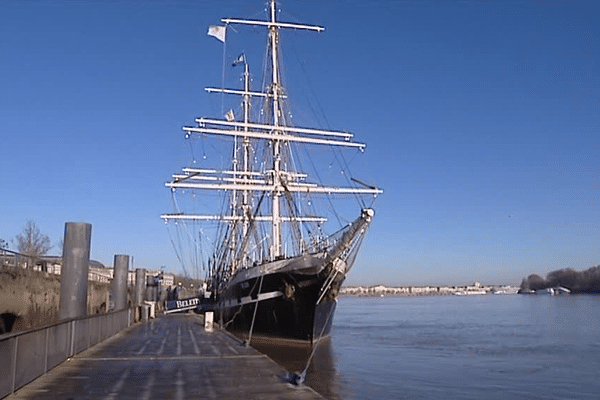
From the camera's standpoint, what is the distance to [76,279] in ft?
46.3

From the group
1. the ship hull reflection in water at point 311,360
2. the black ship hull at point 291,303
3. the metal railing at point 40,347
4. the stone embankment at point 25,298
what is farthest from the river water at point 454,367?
the stone embankment at point 25,298

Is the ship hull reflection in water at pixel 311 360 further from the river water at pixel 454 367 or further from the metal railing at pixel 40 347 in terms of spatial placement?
the metal railing at pixel 40 347

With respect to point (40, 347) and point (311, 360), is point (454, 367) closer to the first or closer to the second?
point (311, 360)

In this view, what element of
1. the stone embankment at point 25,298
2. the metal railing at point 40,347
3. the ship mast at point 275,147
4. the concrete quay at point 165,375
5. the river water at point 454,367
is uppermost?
the ship mast at point 275,147

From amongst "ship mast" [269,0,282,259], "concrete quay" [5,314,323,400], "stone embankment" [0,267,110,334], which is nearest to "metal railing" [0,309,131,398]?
"concrete quay" [5,314,323,400]

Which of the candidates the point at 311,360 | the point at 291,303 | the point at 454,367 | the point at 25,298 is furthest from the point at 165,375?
the point at 291,303

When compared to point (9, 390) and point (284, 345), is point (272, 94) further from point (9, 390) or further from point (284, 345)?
point (9, 390)

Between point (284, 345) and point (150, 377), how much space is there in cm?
1797

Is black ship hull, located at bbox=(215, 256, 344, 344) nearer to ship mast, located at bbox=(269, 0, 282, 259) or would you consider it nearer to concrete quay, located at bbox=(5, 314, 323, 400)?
ship mast, located at bbox=(269, 0, 282, 259)

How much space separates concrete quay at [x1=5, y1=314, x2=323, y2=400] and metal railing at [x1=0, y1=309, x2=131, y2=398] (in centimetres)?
17

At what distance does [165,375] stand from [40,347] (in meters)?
2.24

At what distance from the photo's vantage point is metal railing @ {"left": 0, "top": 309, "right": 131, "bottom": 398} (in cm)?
876

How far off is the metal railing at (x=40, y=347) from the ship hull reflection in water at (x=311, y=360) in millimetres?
6179

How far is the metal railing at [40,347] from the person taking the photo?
876 centimetres
